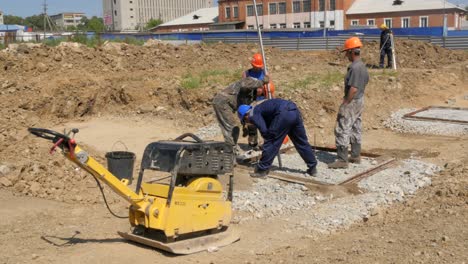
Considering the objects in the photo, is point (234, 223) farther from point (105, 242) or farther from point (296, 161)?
point (296, 161)

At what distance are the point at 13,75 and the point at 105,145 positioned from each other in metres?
6.03

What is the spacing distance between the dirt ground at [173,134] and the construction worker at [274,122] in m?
1.26

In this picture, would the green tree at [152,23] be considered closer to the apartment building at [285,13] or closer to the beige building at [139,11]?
the beige building at [139,11]

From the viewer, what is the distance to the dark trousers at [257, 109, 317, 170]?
745 centimetres

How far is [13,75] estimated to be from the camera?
16141 mm

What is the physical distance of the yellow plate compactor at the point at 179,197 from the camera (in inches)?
201

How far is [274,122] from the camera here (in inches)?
296

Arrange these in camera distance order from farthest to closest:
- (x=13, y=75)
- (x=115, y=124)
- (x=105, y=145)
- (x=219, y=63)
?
(x=219, y=63) < (x=13, y=75) < (x=115, y=124) < (x=105, y=145)

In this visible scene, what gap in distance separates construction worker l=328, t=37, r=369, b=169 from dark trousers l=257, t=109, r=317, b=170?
77 cm

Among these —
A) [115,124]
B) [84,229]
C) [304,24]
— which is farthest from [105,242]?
[304,24]

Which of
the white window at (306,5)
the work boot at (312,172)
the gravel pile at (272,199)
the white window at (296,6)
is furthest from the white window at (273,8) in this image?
the gravel pile at (272,199)

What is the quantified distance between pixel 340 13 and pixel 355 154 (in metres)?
55.4

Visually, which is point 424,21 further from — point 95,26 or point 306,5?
point 95,26

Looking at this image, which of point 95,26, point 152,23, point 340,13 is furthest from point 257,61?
point 152,23
